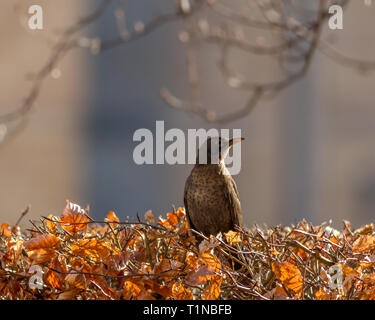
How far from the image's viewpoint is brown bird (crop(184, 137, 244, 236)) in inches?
73.7

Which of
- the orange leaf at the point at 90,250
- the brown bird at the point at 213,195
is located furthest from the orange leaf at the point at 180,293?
the brown bird at the point at 213,195

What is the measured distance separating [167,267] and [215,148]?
0.72 meters

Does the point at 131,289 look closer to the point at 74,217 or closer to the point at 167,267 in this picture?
the point at 167,267

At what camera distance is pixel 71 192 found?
802 cm

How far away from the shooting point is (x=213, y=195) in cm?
190

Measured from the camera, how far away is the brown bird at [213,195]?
187 cm

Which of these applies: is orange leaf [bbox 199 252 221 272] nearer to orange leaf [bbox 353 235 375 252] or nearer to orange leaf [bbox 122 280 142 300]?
orange leaf [bbox 122 280 142 300]

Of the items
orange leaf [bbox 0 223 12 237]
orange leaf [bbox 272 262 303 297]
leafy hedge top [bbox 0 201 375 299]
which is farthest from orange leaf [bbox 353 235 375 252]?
orange leaf [bbox 0 223 12 237]

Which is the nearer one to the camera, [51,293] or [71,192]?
[51,293]
